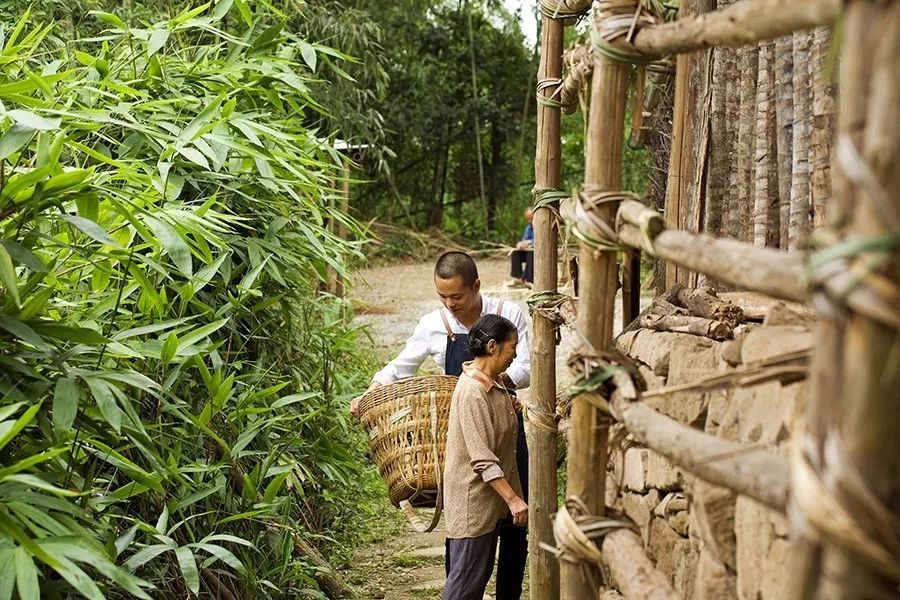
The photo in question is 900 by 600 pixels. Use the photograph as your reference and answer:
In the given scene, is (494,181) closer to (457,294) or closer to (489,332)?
(457,294)

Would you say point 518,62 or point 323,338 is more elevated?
point 518,62

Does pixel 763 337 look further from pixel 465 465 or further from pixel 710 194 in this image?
pixel 465 465

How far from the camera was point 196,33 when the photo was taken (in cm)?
579

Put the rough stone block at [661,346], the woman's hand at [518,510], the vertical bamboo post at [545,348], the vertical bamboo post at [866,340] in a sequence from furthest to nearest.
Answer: the woman's hand at [518,510] < the vertical bamboo post at [545,348] < the rough stone block at [661,346] < the vertical bamboo post at [866,340]

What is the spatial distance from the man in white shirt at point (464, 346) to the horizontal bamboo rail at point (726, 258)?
1.91m

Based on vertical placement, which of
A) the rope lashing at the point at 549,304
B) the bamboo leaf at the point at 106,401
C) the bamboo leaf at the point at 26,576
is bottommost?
the bamboo leaf at the point at 26,576

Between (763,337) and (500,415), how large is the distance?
1.65m

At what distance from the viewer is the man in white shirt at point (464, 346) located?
3.80 metres

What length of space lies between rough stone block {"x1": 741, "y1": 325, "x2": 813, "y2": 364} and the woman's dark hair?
142cm

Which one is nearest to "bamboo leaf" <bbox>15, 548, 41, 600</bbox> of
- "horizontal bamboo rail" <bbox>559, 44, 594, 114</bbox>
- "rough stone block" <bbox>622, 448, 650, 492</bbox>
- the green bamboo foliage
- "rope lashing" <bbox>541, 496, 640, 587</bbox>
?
the green bamboo foliage

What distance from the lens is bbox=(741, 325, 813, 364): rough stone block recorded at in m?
1.83

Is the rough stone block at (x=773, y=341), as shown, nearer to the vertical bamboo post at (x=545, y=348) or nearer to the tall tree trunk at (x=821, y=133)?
the tall tree trunk at (x=821, y=133)

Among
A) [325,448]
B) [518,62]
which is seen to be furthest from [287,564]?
[518,62]

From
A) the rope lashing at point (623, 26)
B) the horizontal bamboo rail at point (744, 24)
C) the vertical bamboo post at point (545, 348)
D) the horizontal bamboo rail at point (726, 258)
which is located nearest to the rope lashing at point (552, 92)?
the vertical bamboo post at point (545, 348)
